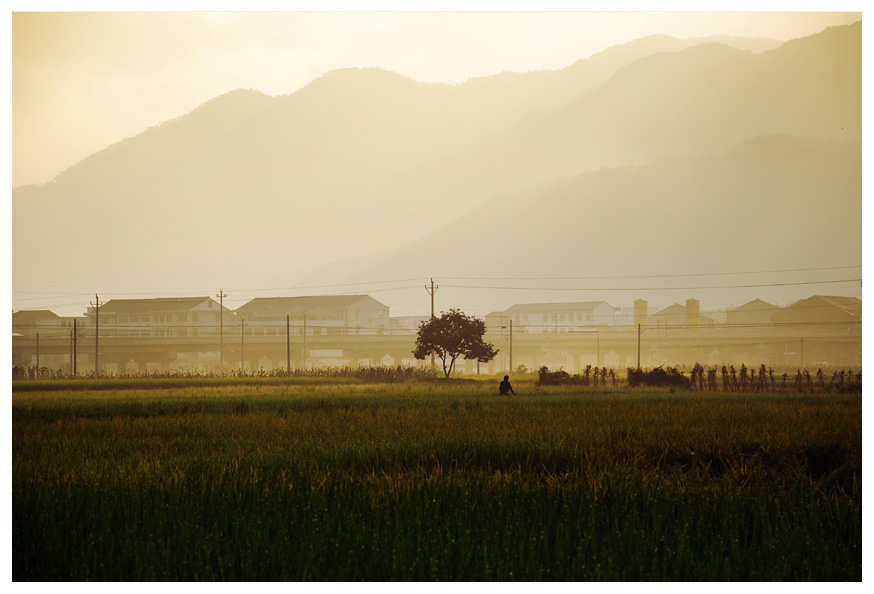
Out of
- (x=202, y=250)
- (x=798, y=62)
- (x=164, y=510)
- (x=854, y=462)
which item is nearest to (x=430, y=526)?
(x=164, y=510)

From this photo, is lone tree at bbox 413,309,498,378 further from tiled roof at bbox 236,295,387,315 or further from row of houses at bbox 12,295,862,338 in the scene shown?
tiled roof at bbox 236,295,387,315

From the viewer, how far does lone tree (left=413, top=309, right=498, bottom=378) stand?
44625mm

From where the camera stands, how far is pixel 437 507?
6629mm

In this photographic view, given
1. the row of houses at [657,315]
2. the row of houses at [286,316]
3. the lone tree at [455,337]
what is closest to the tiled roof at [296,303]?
the row of houses at [286,316]

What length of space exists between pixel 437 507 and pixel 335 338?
7508 centimetres

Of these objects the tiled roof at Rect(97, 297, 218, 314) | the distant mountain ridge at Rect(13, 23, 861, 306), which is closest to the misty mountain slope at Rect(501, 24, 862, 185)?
the distant mountain ridge at Rect(13, 23, 861, 306)

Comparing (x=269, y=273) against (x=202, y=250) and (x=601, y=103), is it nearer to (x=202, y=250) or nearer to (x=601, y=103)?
(x=202, y=250)

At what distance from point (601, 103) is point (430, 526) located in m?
77.7

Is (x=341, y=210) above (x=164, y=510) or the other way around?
above

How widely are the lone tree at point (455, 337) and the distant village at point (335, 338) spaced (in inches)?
547

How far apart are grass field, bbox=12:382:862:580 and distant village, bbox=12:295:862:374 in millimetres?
47474

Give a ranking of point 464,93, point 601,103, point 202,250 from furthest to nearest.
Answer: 1. point 202,250
2. point 601,103
3. point 464,93

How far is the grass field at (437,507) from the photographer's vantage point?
5.49 meters

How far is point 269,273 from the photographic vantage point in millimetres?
191500
